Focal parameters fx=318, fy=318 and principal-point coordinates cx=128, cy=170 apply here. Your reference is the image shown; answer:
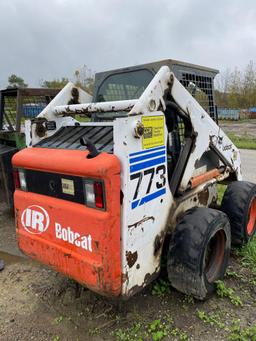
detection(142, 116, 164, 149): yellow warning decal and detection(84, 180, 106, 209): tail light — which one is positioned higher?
detection(142, 116, 164, 149): yellow warning decal

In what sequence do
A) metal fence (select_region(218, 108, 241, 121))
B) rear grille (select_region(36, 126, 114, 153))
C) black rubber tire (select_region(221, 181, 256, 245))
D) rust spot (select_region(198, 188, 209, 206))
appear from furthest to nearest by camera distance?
metal fence (select_region(218, 108, 241, 121))
black rubber tire (select_region(221, 181, 256, 245))
rust spot (select_region(198, 188, 209, 206))
rear grille (select_region(36, 126, 114, 153))

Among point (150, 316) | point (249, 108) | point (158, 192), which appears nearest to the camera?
point (158, 192)

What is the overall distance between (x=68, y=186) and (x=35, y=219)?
1.56 feet

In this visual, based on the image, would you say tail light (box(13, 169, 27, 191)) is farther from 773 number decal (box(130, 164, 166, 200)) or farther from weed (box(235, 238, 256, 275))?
weed (box(235, 238, 256, 275))

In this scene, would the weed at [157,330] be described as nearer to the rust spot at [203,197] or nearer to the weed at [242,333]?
the weed at [242,333]

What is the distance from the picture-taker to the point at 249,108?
35531 mm

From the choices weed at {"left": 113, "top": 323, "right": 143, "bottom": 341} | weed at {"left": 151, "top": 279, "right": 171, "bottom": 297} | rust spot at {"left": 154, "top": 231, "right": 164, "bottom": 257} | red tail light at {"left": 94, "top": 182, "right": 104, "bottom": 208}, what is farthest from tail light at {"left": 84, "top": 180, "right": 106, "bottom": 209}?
weed at {"left": 151, "top": 279, "right": 171, "bottom": 297}

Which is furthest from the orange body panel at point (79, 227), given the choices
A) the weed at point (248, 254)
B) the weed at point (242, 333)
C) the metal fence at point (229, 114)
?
the metal fence at point (229, 114)

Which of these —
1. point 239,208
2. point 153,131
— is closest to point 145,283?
point 153,131

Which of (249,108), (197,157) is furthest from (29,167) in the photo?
(249,108)

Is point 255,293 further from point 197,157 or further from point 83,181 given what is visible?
point 83,181

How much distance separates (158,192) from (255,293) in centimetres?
134

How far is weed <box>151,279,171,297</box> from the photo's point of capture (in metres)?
2.73

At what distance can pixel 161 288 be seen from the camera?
9.07ft
